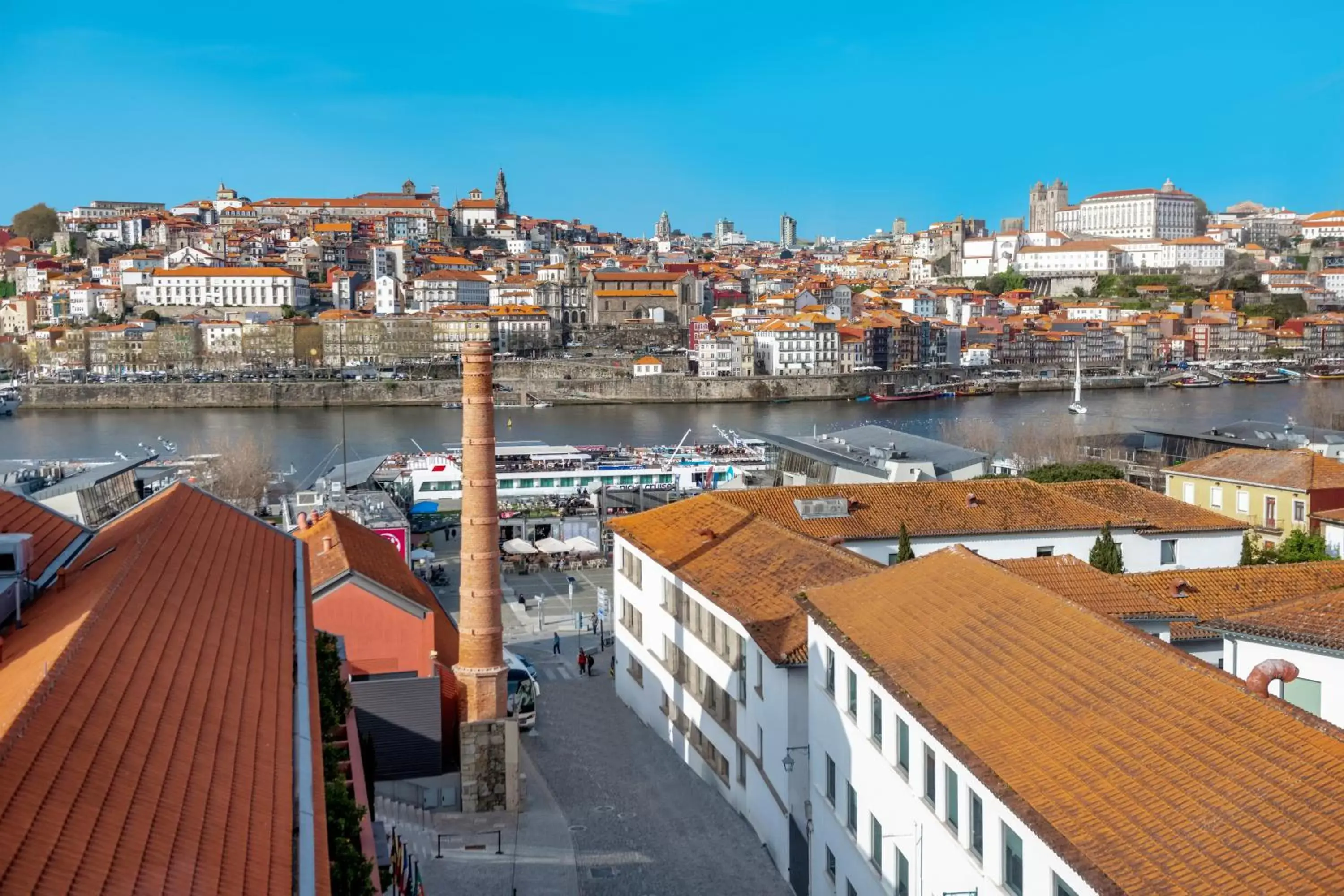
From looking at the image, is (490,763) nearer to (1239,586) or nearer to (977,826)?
(977,826)

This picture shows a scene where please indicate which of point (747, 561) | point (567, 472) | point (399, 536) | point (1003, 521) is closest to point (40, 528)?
point (747, 561)

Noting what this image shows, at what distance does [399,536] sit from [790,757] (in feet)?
20.6

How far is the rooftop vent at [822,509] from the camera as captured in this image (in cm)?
863

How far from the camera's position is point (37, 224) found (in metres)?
70.6

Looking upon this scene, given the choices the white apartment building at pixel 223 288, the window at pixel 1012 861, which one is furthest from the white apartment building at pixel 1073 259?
the window at pixel 1012 861

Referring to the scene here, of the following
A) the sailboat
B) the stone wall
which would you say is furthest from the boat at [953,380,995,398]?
the stone wall

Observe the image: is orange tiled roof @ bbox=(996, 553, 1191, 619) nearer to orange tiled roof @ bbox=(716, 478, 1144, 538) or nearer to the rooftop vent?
orange tiled roof @ bbox=(716, 478, 1144, 538)

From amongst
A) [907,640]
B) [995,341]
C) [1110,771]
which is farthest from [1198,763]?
[995,341]

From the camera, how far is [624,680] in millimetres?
8812

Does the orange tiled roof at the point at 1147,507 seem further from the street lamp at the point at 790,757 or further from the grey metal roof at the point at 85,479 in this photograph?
the grey metal roof at the point at 85,479

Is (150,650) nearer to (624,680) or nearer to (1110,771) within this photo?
(1110,771)

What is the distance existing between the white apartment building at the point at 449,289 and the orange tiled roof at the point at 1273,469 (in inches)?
1613

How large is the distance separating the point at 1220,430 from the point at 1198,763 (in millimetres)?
14075

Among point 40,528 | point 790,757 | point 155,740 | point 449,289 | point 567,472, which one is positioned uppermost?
point 449,289
